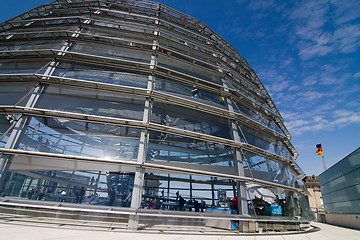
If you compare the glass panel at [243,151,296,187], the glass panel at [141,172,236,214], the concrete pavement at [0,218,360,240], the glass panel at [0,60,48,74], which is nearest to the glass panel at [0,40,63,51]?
the glass panel at [0,60,48,74]

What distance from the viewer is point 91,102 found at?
8.48 meters

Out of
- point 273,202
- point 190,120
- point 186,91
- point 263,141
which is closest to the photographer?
point 190,120

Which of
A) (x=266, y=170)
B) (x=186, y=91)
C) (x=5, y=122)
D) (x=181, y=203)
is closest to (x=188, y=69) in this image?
(x=186, y=91)

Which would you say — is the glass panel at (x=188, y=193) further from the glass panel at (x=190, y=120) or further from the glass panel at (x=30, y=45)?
the glass panel at (x=30, y=45)

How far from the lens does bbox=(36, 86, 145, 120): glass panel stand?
317 inches

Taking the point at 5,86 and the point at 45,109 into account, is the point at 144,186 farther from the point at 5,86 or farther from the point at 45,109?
the point at 5,86

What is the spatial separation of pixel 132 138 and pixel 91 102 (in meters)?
3.21

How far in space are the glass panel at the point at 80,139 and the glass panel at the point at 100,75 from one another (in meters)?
2.69

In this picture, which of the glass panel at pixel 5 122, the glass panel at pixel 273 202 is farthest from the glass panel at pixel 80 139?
the glass panel at pixel 273 202

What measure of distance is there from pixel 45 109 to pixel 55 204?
172 inches

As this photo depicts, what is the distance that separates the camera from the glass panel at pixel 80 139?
22.4 ft

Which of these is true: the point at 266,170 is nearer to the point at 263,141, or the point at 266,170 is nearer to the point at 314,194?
the point at 263,141

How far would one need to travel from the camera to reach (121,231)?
5.48 meters

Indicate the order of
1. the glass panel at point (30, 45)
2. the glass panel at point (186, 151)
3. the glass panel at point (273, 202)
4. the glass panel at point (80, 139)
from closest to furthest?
1. the glass panel at point (80, 139)
2. the glass panel at point (186, 151)
3. the glass panel at point (273, 202)
4. the glass panel at point (30, 45)
